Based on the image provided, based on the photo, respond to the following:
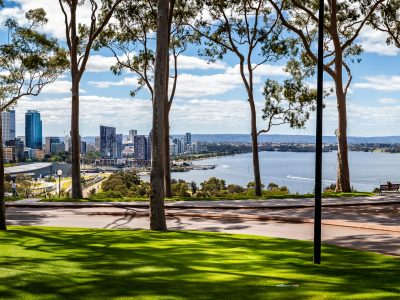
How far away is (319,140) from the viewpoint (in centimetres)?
682

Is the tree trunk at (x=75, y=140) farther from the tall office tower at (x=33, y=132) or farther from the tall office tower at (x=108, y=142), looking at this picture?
the tall office tower at (x=108, y=142)

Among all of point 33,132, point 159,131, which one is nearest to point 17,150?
point 33,132

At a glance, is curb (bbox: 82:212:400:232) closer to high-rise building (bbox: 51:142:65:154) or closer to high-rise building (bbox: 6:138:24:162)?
high-rise building (bbox: 6:138:24:162)

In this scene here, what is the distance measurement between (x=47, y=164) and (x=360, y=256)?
3331 inches

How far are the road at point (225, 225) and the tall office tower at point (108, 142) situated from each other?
85885mm

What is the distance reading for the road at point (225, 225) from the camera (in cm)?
959

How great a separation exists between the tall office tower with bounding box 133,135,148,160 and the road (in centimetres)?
8011

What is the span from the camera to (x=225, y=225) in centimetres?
1288

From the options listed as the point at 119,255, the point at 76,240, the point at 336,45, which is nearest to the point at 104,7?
the point at 336,45

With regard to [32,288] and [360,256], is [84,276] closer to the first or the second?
[32,288]

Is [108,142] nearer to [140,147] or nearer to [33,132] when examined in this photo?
[140,147]

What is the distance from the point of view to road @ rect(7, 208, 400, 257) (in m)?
9.59

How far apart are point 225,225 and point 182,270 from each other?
7.08m

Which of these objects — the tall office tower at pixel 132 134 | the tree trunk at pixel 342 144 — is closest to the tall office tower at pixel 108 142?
the tall office tower at pixel 132 134
